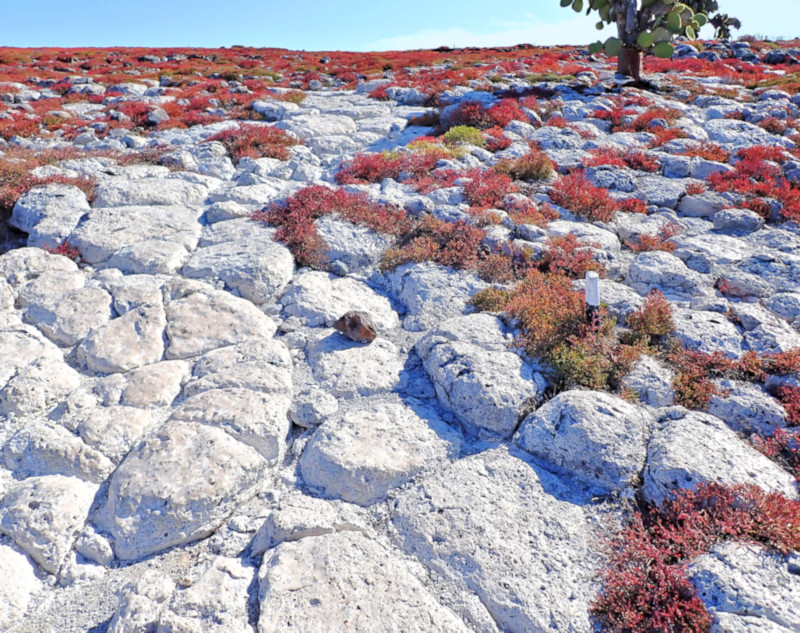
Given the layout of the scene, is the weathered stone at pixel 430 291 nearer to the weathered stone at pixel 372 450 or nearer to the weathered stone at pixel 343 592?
the weathered stone at pixel 372 450

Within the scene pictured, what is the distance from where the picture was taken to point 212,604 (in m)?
3.90

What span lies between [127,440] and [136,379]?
36.9 inches

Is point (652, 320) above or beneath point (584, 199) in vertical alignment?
beneath

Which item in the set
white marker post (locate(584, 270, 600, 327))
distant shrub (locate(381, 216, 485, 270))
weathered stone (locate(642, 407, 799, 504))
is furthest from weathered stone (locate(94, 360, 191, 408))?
weathered stone (locate(642, 407, 799, 504))

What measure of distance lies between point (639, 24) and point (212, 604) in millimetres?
29608

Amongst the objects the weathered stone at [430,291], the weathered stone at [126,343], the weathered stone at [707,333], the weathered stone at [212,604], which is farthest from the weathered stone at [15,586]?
the weathered stone at [707,333]

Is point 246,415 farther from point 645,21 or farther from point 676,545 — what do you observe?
point 645,21

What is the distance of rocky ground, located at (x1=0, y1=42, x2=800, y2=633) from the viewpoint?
405 centimetres

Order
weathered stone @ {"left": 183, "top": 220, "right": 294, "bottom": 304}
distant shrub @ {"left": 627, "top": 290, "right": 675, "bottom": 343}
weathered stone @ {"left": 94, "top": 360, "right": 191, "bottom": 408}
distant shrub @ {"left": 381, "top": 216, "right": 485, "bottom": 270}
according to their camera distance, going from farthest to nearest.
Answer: distant shrub @ {"left": 381, "top": 216, "right": 485, "bottom": 270}
weathered stone @ {"left": 183, "top": 220, "right": 294, "bottom": 304}
distant shrub @ {"left": 627, "top": 290, "right": 675, "bottom": 343}
weathered stone @ {"left": 94, "top": 360, "right": 191, "bottom": 408}

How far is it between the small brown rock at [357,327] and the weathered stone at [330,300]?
422mm

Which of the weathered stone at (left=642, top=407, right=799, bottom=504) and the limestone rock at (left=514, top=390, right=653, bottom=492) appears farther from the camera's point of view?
the limestone rock at (left=514, top=390, right=653, bottom=492)

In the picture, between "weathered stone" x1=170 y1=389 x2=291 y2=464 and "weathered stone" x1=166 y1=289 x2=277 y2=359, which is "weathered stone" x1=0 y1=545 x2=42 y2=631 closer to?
"weathered stone" x1=170 y1=389 x2=291 y2=464

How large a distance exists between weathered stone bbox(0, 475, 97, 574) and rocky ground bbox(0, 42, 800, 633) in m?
0.02

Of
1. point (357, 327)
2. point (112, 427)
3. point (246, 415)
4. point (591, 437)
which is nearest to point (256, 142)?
point (357, 327)
